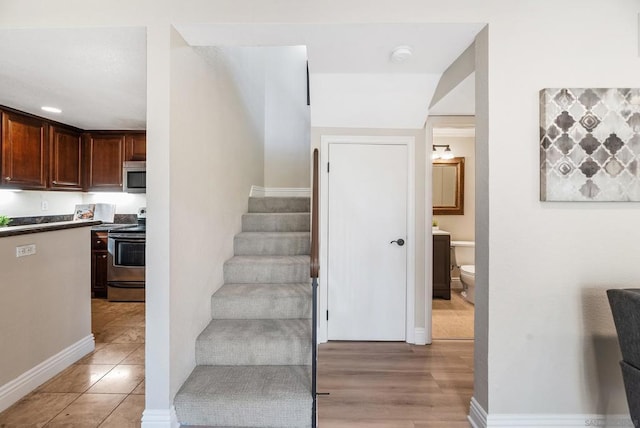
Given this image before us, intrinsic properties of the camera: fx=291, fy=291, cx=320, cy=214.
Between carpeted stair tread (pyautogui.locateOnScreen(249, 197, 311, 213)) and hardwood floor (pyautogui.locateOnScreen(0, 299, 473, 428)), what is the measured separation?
1.52 m

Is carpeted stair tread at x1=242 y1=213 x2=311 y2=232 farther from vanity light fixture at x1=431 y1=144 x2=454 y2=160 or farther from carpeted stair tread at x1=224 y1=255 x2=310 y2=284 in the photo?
vanity light fixture at x1=431 y1=144 x2=454 y2=160

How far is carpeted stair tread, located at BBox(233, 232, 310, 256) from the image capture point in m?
2.71

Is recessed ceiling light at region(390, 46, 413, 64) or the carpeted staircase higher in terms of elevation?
recessed ceiling light at region(390, 46, 413, 64)

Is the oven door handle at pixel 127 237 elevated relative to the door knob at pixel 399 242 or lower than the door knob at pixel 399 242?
lower

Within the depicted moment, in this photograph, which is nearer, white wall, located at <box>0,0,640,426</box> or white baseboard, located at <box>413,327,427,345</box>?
white wall, located at <box>0,0,640,426</box>

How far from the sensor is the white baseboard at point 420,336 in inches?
104

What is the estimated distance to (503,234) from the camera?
155 cm

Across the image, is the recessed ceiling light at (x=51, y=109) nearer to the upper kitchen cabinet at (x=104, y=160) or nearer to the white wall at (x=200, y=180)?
the upper kitchen cabinet at (x=104, y=160)

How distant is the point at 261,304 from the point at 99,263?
286cm

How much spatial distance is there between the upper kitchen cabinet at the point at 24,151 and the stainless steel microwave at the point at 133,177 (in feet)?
2.52

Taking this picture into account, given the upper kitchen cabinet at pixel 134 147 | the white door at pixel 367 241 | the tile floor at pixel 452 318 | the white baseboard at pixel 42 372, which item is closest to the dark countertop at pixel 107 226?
the upper kitchen cabinet at pixel 134 147

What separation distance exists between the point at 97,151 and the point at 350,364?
406 cm

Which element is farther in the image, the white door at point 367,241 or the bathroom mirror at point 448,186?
the bathroom mirror at point 448,186

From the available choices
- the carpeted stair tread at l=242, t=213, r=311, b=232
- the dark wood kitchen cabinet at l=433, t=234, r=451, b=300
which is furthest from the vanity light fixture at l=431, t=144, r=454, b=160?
the carpeted stair tread at l=242, t=213, r=311, b=232
